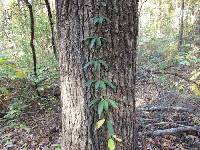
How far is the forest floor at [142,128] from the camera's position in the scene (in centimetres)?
415

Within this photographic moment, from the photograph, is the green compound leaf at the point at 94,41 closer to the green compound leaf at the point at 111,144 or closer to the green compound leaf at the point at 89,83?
the green compound leaf at the point at 89,83

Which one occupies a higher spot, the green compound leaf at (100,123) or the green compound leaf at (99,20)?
the green compound leaf at (99,20)

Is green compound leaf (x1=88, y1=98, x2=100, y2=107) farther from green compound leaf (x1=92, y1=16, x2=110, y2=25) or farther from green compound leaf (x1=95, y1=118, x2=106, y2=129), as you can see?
green compound leaf (x1=92, y1=16, x2=110, y2=25)

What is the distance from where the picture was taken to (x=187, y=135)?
14.2 feet

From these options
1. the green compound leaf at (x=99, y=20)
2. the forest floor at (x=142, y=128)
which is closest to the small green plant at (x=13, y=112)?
the forest floor at (x=142, y=128)

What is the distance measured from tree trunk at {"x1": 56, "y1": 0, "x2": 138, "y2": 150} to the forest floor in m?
1.26

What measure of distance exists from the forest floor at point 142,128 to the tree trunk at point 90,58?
1.26 meters

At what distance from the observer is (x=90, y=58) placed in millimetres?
2643

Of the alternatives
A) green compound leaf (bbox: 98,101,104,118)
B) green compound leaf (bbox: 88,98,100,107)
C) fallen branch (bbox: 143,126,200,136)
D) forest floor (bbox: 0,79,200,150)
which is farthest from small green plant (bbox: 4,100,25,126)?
green compound leaf (bbox: 98,101,104,118)

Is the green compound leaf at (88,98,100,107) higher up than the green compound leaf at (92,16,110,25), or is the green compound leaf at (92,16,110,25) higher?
the green compound leaf at (92,16,110,25)

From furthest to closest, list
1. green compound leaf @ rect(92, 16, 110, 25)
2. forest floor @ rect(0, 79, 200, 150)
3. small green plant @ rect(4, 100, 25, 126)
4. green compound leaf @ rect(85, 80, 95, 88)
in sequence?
small green plant @ rect(4, 100, 25, 126) → forest floor @ rect(0, 79, 200, 150) → green compound leaf @ rect(85, 80, 95, 88) → green compound leaf @ rect(92, 16, 110, 25)

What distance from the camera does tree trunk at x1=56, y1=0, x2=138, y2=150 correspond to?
2.60 meters

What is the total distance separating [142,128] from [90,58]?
2.13 meters

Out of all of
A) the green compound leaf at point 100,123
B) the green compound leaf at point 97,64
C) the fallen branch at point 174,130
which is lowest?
the fallen branch at point 174,130
